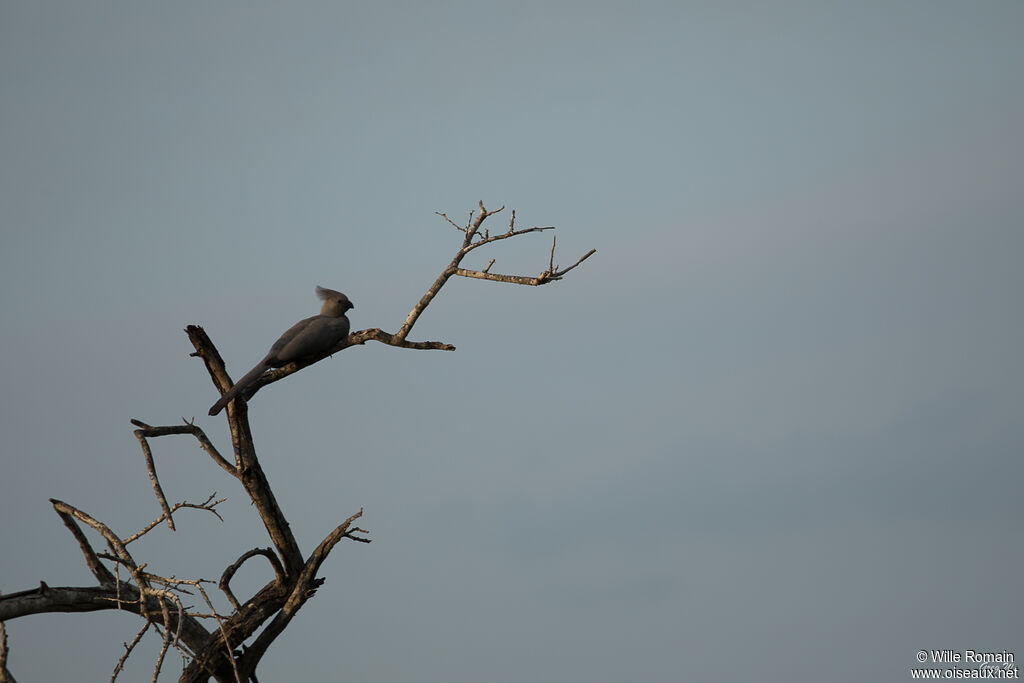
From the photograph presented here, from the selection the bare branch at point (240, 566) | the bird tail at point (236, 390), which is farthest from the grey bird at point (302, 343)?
the bare branch at point (240, 566)

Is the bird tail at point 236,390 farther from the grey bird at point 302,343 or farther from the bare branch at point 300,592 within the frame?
the bare branch at point 300,592

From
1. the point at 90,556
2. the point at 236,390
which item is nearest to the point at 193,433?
the point at 236,390

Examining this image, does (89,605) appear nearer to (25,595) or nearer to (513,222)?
(25,595)

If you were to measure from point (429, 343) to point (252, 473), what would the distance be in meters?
1.94

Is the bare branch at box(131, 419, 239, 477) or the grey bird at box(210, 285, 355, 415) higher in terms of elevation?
the grey bird at box(210, 285, 355, 415)

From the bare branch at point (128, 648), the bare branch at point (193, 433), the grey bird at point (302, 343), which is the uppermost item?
Result: the grey bird at point (302, 343)

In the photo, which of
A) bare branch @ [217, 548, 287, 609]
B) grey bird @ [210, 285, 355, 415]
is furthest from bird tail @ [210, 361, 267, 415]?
bare branch @ [217, 548, 287, 609]

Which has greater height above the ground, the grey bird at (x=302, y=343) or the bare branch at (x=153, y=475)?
the grey bird at (x=302, y=343)

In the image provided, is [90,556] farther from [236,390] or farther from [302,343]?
[302,343]

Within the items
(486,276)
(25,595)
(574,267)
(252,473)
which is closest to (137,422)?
(252,473)

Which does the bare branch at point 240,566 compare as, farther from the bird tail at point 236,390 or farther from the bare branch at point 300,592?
the bird tail at point 236,390

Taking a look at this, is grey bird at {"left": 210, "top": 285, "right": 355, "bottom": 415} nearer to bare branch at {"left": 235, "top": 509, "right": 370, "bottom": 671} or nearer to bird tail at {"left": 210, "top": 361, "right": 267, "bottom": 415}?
bird tail at {"left": 210, "top": 361, "right": 267, "bottom": 415}

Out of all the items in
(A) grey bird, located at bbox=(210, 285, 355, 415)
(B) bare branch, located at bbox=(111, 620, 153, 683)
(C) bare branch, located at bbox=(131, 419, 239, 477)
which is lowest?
(B) bare branch, located at bbox=(111, 620, 153, 683)

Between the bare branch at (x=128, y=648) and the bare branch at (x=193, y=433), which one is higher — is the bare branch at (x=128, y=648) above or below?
below
